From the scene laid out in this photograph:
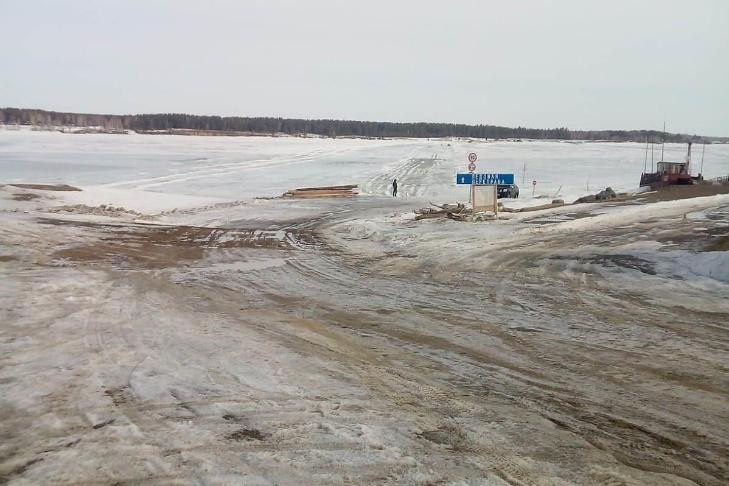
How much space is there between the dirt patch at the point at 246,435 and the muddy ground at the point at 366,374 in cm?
4

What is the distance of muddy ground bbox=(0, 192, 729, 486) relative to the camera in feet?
15.4

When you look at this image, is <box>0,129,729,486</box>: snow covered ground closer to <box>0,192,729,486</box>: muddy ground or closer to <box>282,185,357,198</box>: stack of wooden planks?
<box>0,192,729,486</box>: muddy ground

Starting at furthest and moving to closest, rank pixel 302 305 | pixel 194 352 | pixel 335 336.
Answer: pixel 302 305 → pixel 335 336 → pixel 194 352

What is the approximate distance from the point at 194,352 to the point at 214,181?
39364 millimetres

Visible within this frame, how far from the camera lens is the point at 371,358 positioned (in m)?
7.29

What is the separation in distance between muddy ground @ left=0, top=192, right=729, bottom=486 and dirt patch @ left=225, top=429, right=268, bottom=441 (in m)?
0.04

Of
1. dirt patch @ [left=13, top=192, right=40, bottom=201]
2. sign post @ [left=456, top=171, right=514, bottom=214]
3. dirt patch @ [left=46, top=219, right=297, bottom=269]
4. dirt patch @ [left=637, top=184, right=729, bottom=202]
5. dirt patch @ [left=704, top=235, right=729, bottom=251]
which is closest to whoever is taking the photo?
dirt patch @ [left=704, top=235, right=729, bottom=251]

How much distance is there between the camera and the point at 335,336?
824 cm

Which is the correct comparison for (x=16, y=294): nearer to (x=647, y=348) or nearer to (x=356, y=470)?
(x=356, y=470)

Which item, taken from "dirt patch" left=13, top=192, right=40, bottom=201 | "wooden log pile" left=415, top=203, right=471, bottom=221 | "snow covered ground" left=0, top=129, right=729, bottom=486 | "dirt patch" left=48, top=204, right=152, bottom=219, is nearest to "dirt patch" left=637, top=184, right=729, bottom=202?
"wooden log pile" left=415, top=203, right=471, bottom=221

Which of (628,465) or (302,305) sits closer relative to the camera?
(628,465)

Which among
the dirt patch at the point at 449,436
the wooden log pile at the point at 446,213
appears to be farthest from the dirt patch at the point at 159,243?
the dirt patch at the point at 449,436

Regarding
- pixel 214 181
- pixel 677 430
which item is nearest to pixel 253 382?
pixel 677 430

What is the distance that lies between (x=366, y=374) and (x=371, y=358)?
1.90 ft
